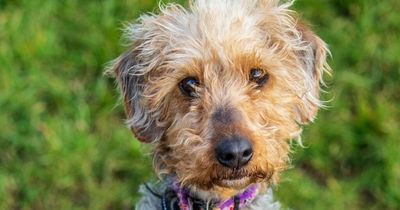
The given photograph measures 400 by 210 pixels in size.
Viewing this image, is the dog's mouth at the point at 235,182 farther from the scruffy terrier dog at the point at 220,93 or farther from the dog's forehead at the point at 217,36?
the dog's forehead at the point at 217,36

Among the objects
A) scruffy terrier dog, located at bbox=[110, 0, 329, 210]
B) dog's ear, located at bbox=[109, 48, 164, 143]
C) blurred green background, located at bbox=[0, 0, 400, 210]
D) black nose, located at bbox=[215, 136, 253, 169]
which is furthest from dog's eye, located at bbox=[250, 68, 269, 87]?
blurred green background, located at bbox=[0, 0, 400, 210]

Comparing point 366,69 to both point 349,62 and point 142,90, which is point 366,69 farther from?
point 142,90

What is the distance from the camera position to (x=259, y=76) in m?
3.87

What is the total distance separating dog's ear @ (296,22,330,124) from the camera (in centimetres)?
404

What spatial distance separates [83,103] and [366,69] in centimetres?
201

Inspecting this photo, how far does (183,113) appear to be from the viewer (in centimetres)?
388

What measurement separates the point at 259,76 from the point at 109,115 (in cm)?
222

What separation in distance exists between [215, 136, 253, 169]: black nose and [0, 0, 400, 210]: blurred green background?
1.77m

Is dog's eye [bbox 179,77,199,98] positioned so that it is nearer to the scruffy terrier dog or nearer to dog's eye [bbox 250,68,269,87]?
the scruffy terrier dog

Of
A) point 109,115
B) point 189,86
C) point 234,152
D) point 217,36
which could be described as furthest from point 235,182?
point 109,115

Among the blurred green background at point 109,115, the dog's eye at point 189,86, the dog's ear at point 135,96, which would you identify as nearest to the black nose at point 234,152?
the dog's eye at point 189,86

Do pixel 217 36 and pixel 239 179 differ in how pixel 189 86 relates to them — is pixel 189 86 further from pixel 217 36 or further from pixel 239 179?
pixel 239 179

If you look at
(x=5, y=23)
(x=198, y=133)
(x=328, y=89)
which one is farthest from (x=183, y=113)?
(x=5, y=23)

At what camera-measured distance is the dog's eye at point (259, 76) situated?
12.7 feet
